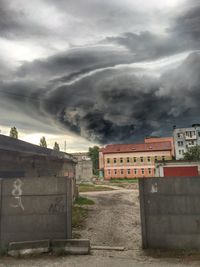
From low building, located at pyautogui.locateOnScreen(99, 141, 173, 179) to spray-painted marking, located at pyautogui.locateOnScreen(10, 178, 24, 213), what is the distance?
53328 mm

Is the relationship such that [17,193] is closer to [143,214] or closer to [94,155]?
[143,214]

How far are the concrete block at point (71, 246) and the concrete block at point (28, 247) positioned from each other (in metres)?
0.21

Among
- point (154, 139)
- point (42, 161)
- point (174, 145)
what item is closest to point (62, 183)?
point (42, 161)

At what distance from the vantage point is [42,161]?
1587 cm

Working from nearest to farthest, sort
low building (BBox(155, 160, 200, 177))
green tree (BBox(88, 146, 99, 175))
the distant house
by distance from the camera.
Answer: the distant house < low building (BBox(155, 160, 200, 177)) < green tree (BBox(88, 146, 99, 175))

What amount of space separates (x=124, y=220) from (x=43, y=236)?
521 cm

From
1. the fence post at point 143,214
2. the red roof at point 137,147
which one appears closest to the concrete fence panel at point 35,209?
the fence post at point 143,214

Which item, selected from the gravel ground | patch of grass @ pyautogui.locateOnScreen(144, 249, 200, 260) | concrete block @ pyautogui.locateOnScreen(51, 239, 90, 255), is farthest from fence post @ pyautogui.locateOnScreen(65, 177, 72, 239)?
patch of grass @ pyautogui.locateOnScreen(144, 249, 200, 260)

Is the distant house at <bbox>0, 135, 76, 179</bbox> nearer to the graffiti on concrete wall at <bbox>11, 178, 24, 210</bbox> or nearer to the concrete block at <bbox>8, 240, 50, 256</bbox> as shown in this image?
the graffiti on concrete wall at <bbox>11, 178, 24, 210</bbox>

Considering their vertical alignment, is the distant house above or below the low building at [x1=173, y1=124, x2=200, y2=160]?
below

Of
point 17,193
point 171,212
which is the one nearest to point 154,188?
point 171,212

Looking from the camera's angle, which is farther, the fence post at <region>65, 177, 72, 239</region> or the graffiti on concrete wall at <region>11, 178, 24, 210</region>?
the graffiti on concrete wall at <region>11, 178, 24, 210</region>

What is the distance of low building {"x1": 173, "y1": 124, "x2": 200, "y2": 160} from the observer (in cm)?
→ 6431

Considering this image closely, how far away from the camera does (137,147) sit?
61438 millimetres
